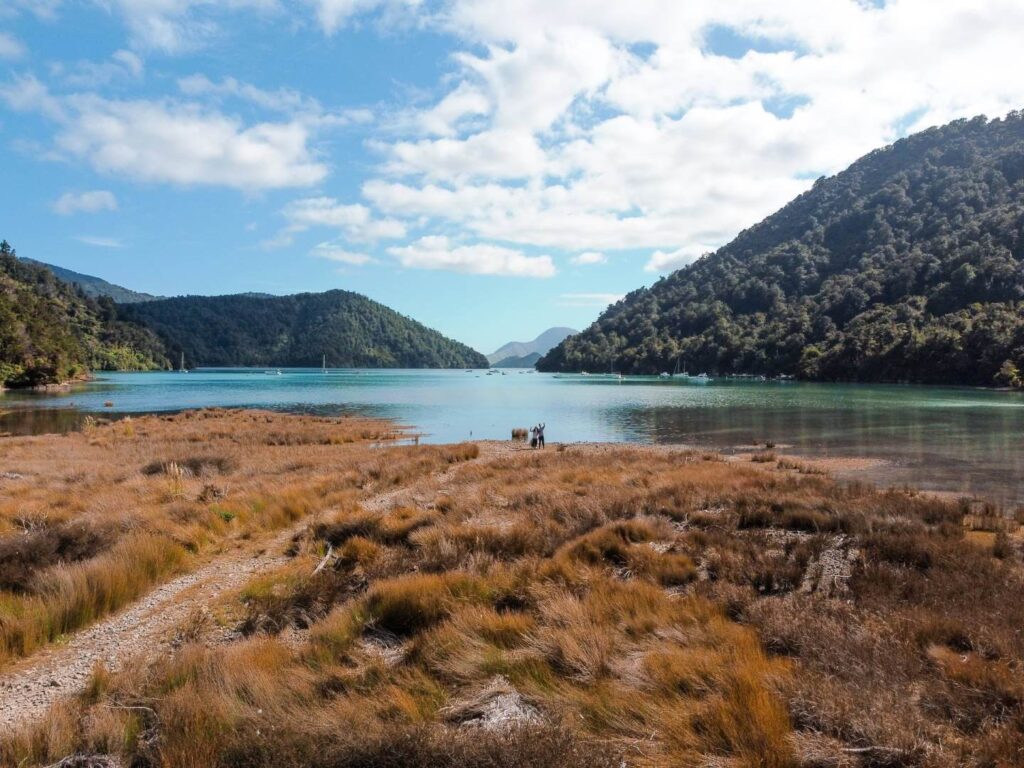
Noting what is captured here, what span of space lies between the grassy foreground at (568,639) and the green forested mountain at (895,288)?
100832mm

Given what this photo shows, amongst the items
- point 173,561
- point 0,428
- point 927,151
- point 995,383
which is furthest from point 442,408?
point 927,151

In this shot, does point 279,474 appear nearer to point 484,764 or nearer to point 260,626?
point 260,626

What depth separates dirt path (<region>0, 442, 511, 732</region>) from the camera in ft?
18.0

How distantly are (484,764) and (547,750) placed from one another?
41cm

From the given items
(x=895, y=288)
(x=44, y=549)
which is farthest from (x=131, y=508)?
(x=895, y=288)

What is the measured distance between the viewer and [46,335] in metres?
95.4

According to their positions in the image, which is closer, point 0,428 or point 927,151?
point 0,428

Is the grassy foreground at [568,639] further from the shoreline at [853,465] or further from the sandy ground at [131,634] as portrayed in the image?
the shoreline at [853,465]

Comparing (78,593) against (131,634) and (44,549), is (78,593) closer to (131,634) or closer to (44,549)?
(131,634)

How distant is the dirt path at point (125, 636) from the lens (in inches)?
217

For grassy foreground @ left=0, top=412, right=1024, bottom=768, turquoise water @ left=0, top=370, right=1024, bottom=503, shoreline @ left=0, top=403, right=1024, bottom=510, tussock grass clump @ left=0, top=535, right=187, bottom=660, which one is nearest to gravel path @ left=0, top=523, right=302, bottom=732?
tussock grass clump @ left=0, top=535, right=187, bottom=660

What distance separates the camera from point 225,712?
4660 millimetres

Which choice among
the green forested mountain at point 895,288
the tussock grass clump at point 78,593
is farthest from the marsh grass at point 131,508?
the green forested mountain at point 895,288

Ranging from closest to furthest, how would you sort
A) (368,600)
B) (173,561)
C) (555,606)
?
(555,606) → (368,600) → (173,561)
